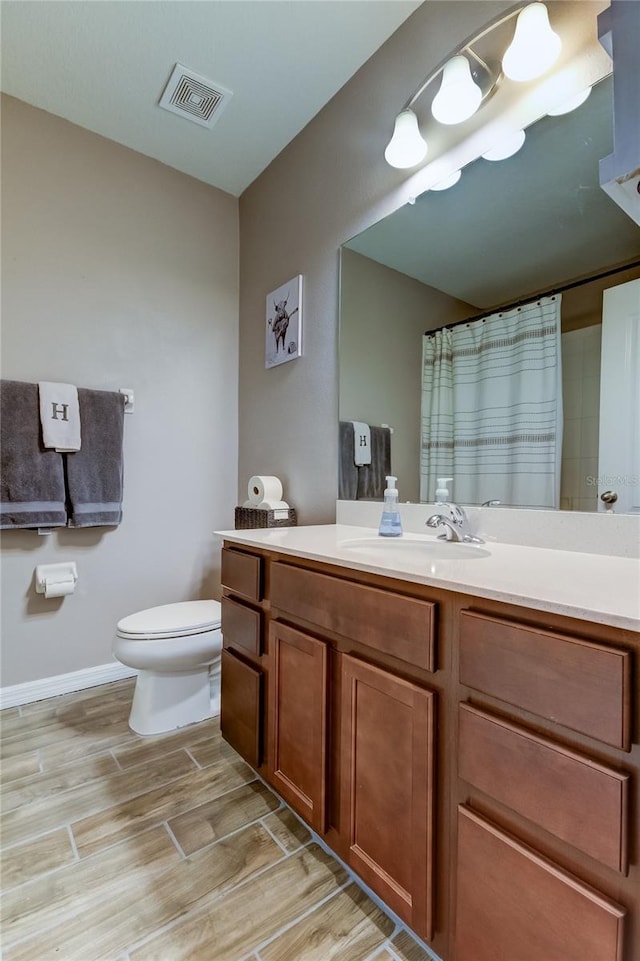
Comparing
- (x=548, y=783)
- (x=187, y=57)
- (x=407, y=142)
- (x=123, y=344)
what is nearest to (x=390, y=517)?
(x=548, y=783)

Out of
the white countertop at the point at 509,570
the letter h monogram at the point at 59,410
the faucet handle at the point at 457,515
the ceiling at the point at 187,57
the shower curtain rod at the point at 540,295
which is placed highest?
the ceiling at the point at 187,57

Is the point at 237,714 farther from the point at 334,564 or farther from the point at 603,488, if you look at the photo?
the point at 603,488

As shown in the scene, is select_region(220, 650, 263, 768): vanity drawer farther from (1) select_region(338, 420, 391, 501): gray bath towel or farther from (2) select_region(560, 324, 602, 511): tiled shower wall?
(2) select_region(560, 324, 602, 511): tiled shower wall

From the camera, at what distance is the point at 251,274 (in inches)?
93.4

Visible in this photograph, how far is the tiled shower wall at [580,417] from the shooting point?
105cm

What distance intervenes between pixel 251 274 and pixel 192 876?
248 centimetres

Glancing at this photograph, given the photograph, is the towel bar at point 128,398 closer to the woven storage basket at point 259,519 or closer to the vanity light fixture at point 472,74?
the woven storage basket at point 259,519

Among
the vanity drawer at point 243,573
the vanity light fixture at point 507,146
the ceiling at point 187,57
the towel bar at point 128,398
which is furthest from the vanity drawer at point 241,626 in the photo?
the ceiling at point 187,57

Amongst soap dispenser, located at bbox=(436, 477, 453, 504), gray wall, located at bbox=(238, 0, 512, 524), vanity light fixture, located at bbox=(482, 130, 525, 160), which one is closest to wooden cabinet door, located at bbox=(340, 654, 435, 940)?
soap dispenser, located at bbox=(436, 477, 453, 504)

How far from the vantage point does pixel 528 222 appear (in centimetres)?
Result: 119

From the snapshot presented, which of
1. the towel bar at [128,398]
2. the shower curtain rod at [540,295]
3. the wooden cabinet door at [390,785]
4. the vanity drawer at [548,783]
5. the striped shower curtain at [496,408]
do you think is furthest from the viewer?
the towel bar at [128,398]

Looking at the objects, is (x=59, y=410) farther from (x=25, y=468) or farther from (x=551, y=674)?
(x=551, y=674)

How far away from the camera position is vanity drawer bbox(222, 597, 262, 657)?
50.8 inches

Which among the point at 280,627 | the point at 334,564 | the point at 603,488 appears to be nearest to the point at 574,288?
the point at 603,488
